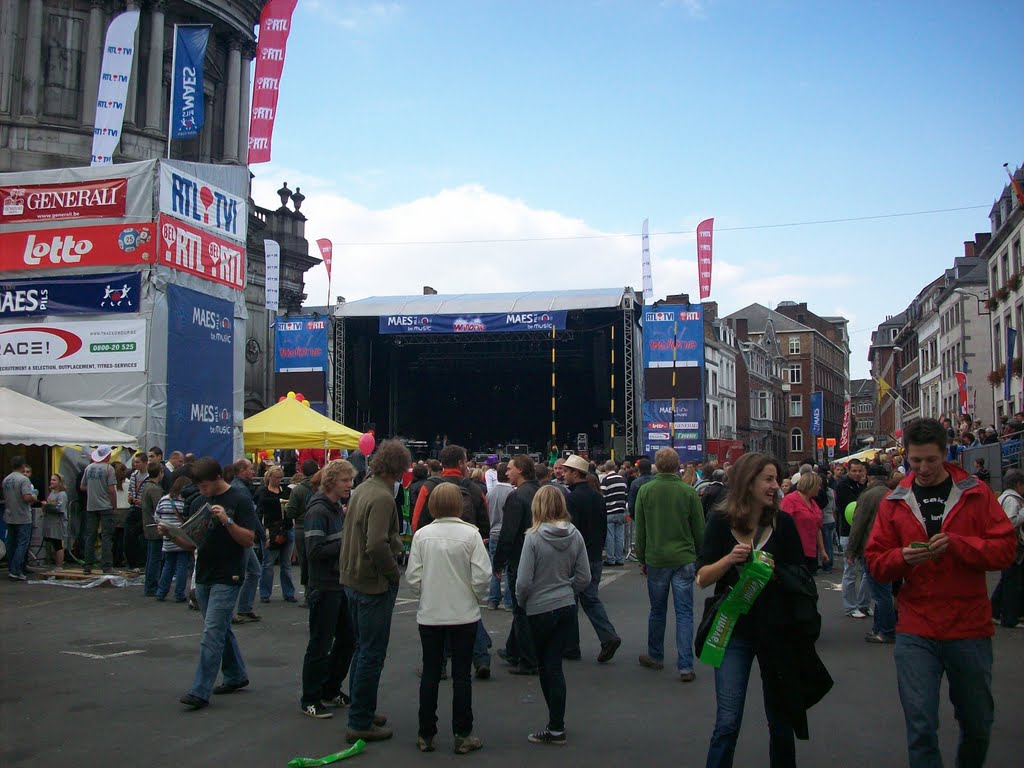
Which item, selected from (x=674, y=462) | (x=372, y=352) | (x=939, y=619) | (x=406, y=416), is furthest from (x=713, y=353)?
(x=939, y=619)

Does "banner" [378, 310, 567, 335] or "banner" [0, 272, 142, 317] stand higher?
"banner" [378, 310, 567, 335]

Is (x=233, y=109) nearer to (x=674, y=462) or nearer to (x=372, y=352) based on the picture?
(x=372, y=352)

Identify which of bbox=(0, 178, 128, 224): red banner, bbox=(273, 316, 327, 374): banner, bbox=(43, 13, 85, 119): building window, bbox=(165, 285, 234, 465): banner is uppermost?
bbox=(43, 13, 85, 119): building window

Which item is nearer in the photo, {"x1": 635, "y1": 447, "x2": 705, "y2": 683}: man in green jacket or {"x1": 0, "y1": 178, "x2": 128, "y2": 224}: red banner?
{"x1": 635, "y1": 447, "x2": 705, "y2": 683}: man in green jacket

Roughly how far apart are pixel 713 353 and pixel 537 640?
5438cm

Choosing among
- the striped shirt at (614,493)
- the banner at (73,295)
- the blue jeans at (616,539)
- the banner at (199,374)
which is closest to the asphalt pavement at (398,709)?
the striped shirt at (614,493)

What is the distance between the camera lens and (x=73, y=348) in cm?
1677

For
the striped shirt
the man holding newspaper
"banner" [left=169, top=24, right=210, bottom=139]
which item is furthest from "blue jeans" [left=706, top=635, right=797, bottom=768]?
"banner" [left=169, top=24, right=210, bottom=139]

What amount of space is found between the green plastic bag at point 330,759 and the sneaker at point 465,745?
1.80ft

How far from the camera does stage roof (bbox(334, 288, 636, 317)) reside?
2998 cm

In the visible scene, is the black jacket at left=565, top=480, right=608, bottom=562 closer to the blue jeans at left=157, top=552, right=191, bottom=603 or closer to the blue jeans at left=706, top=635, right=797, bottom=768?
the blue jeans at left=706, top=635, right=797, bottom=768

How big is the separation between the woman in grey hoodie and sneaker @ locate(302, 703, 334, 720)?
1391mm

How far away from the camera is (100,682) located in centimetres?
715

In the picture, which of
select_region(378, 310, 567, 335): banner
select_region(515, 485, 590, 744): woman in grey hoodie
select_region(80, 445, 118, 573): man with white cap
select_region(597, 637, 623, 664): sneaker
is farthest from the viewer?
select_region(378, 310, 567, 335): banner
